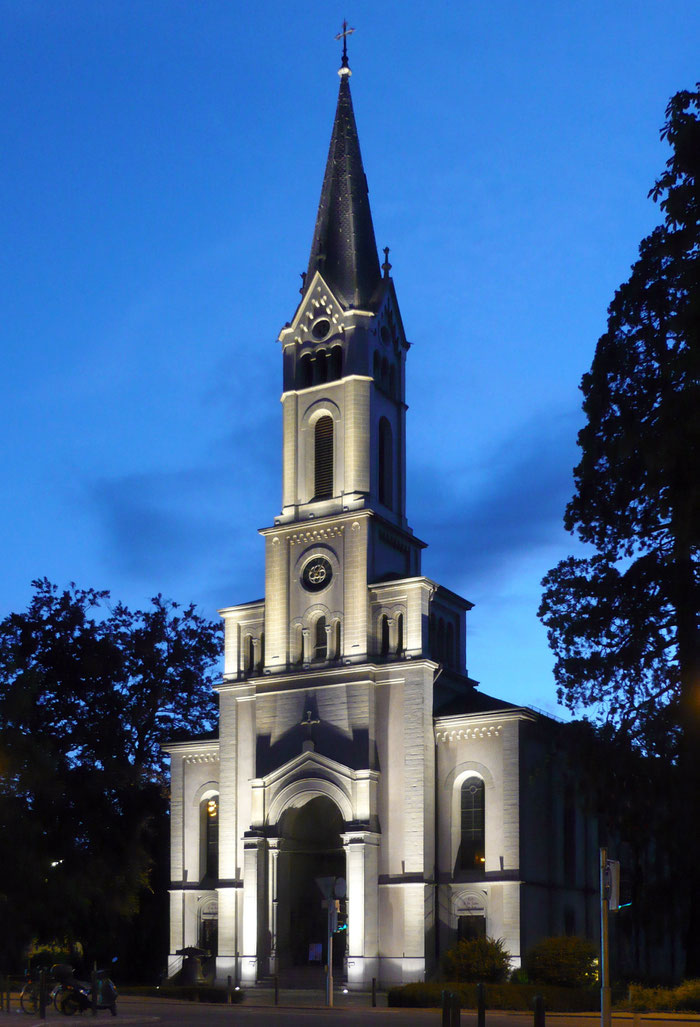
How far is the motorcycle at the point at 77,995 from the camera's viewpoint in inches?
1172

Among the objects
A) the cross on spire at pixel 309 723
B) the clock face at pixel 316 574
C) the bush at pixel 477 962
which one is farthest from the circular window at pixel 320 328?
the bush at pixel 477 962

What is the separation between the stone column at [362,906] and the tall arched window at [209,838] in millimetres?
8957

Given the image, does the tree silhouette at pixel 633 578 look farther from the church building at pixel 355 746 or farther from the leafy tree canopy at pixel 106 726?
the leafy tree canopy at pixel 106 726

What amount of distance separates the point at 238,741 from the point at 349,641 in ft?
23.8

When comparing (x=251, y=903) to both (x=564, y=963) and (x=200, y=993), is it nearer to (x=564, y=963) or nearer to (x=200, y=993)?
(x=200, y=993)

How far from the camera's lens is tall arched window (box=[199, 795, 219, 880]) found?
5797 centimetres

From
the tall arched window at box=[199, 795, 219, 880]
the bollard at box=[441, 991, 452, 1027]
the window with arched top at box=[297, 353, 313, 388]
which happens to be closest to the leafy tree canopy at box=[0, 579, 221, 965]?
the tall arched window at box=[199, 795, 219, 880]

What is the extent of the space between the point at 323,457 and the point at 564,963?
24683 millimetres

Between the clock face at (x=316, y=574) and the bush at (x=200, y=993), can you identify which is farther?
the clock face at (x=316, y=574)

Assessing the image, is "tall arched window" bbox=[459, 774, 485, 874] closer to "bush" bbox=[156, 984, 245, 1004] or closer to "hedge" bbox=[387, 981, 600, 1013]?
"hedge" bbox=[387, 981, 600, 1013]

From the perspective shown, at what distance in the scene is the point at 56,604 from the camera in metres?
67.2

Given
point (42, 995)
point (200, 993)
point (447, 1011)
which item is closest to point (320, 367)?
point (200, 993)

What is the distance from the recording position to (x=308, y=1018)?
108 ft

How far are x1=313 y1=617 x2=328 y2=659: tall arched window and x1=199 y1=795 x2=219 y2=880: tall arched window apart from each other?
8.49 meters
